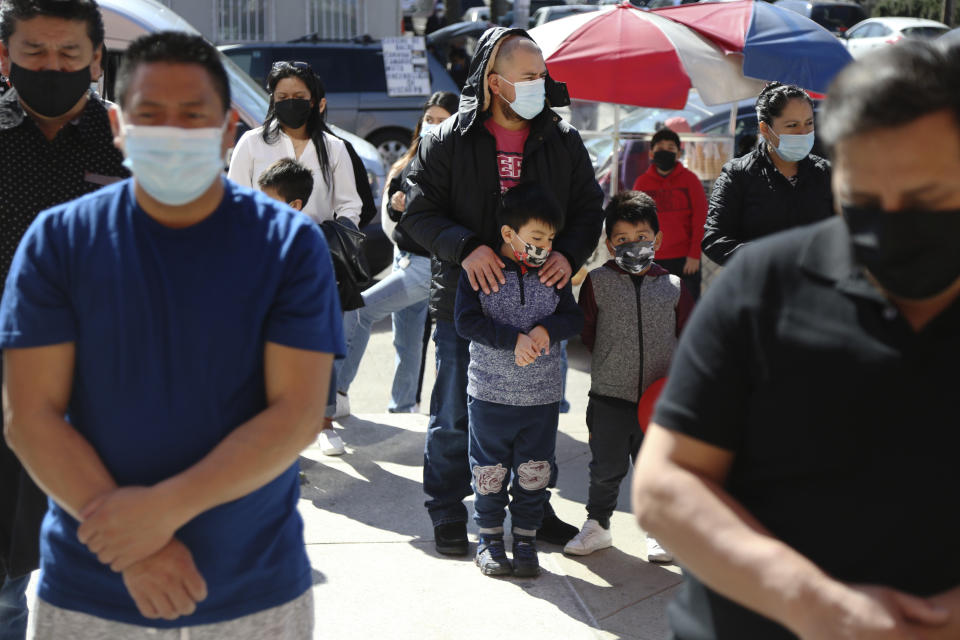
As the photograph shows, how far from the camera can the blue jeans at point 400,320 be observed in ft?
20.2

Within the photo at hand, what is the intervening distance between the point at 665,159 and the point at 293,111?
325 cm

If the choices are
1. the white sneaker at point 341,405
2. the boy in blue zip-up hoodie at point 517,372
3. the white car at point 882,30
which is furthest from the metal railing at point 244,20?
the boy in blue zip-up hoodie at point 517,372

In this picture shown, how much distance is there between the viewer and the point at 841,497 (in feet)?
5.23

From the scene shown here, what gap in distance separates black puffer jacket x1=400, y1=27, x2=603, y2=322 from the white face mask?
224cm

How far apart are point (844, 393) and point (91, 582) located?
53.8 inches

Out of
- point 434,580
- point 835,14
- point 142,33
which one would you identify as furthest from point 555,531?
A: point 835,14

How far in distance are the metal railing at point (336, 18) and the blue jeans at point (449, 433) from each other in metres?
18.4

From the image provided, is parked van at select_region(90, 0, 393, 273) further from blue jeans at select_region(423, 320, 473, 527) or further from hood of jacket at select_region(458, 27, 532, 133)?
blue jeans at select_region(423, 320, 473, 527)

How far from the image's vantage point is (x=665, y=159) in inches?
306

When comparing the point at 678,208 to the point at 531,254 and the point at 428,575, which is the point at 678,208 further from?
the point at 428,575

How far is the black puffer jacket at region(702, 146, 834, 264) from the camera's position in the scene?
15.7ft

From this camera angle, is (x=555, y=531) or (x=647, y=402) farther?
(x=555, y=531)

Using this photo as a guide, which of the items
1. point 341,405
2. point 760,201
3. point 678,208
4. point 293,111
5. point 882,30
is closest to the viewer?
point 760,201

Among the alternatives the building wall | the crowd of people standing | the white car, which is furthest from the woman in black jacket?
the white car
